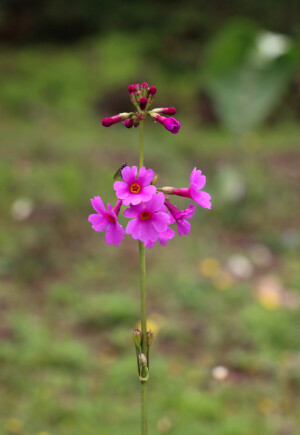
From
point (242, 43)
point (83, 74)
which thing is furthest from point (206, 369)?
point (83, 74)

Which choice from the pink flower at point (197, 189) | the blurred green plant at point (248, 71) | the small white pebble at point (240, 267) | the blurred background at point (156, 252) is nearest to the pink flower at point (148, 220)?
the pink flower at point (197, 189)

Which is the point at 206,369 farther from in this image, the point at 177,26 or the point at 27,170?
the point at 177,26

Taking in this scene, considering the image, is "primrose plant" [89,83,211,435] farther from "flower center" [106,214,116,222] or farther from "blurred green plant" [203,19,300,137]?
"blurred green plant" [203,19,300,137]

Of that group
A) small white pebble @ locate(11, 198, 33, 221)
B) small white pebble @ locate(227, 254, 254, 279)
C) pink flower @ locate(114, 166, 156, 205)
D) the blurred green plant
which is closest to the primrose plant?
pink flower @ locate(114, 166, 156, 205)

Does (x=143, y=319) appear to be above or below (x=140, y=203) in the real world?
below

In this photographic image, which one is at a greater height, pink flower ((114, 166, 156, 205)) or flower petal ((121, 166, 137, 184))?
flower petal ((121, 166, 137, 184))

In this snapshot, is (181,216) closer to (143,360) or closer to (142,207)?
(142,207)

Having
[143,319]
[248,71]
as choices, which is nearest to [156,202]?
[143,319]
